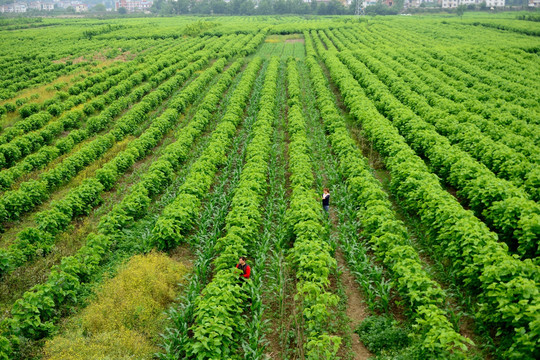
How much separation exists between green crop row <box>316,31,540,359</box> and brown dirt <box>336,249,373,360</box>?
296 cm

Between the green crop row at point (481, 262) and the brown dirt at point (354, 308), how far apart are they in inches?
116

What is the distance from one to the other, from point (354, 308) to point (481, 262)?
381 cm

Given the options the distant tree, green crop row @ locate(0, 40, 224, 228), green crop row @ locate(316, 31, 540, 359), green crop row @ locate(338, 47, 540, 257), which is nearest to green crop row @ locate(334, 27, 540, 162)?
green crop row @ locate(338, 47, 540, 257)

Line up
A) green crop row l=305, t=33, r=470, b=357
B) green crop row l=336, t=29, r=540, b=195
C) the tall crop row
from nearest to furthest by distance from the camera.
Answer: green crop row l=305, t=33, r=470, b=357 < the tall crop row < green crop row l=336, t=29, r=540, b=195

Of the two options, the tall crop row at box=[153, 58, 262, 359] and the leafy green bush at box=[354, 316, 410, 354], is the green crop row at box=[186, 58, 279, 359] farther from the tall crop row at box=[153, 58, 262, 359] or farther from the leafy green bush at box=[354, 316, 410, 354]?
the leafy green bush at box=[354, 316, 410, 354]

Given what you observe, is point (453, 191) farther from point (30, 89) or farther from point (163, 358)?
point (30, 89)

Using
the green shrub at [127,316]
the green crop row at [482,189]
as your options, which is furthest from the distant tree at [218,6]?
the green shrub at [127,316]

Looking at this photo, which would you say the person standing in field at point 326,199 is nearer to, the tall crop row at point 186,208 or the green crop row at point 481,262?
the green crop row at point 481,262

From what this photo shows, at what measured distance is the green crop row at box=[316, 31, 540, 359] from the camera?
8297 mm

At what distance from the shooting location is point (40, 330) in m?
10.1

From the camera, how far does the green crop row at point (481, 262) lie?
830cm

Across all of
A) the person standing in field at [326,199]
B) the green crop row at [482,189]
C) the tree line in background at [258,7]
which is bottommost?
the person standing in field at [326,199]

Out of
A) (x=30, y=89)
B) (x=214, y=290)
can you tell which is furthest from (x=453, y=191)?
(x=30, y=89)

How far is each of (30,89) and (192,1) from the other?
5484 inches
